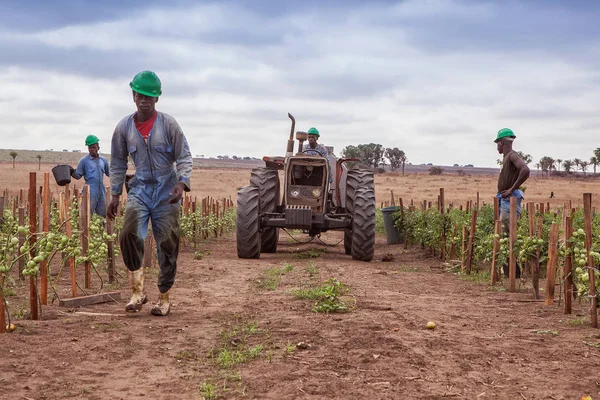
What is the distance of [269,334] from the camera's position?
18.5 ft

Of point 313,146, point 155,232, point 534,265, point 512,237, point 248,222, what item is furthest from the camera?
point 313,146

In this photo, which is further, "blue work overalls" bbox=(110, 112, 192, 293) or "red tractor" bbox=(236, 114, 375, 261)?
"red tractor" bbox=(236, 114, 375, 261)

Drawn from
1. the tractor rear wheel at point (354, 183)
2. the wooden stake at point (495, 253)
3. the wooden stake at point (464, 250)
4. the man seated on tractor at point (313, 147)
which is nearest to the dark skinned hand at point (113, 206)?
the wooden stake at point (495, 253)

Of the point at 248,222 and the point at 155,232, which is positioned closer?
the point at 155,232

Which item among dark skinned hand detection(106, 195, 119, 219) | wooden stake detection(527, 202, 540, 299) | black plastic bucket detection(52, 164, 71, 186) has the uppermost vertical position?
black plastic bucket detection(52, 164, 71, 186)

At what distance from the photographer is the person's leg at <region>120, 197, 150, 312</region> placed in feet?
20.9

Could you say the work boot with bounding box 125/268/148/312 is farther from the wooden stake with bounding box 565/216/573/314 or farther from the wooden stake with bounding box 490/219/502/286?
the wooden stake with bounding box 490/219/502/286

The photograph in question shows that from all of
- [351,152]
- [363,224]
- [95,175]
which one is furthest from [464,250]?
[351,152]

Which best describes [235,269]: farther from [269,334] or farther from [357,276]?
[269,334]

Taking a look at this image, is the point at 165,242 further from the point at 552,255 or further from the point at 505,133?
Result: the point at 505,133

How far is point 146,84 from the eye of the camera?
633cm

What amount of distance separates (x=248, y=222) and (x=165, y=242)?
560 centimetres

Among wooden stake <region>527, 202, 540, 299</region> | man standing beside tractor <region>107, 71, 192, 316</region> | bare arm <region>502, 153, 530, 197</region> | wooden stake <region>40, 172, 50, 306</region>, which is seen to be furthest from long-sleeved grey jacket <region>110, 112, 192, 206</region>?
bare arm <region>502, 153, 530, 197</region>

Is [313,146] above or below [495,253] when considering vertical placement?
above
